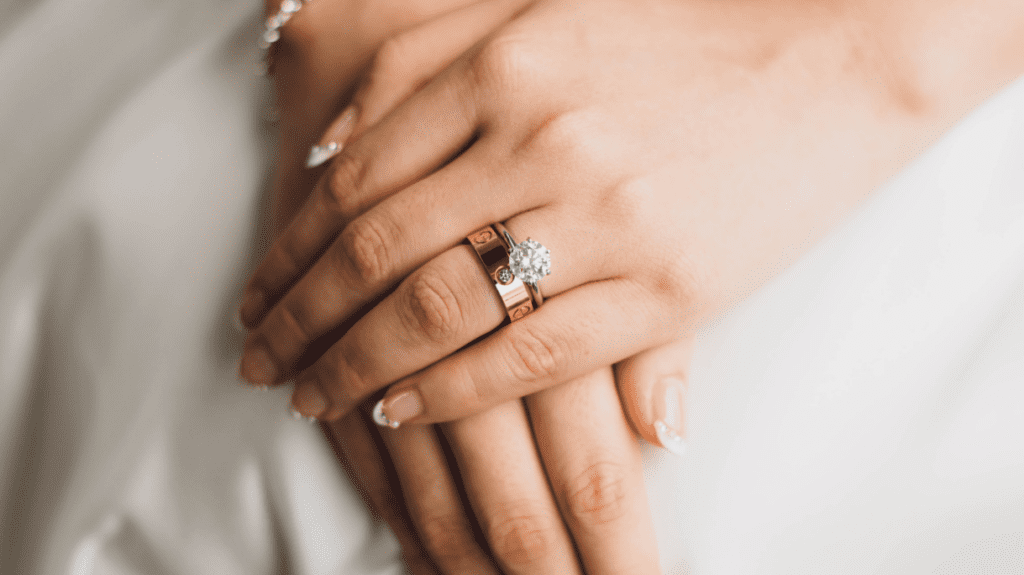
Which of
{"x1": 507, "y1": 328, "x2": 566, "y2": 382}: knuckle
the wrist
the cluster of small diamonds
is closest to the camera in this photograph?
{"x1": 507, "y1": 328, "x2": 566, "y2": 382}: knuckle

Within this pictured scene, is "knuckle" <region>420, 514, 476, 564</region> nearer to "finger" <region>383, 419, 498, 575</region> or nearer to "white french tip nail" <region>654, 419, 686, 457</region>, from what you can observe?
"finger" <region>383, 419, 498, 575</region>

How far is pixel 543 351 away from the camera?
804mm

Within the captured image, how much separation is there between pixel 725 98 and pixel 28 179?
1.03 meters

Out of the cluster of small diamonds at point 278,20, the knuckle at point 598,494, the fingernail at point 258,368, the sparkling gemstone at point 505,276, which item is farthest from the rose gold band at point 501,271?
the cluster of small diamonds at point 278,20

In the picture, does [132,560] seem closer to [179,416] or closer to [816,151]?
[179,416]

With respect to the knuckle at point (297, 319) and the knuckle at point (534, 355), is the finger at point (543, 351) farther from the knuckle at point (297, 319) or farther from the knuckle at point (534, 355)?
the knuckle at point (297, 319)

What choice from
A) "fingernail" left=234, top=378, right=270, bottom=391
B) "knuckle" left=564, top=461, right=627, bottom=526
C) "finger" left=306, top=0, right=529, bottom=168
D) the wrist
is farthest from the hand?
the wrist

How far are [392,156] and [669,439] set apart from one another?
1.63 ft

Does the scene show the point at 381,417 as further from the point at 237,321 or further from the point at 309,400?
the point at 237,321

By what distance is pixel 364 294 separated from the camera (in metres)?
0.88

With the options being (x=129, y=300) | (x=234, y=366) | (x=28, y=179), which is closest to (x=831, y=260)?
(x=234, y=366)

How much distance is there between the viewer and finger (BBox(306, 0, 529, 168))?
96 cm

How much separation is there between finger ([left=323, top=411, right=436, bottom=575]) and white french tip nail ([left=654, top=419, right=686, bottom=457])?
1.13 ft

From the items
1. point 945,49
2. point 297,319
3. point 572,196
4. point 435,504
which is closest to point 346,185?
point 297,319
